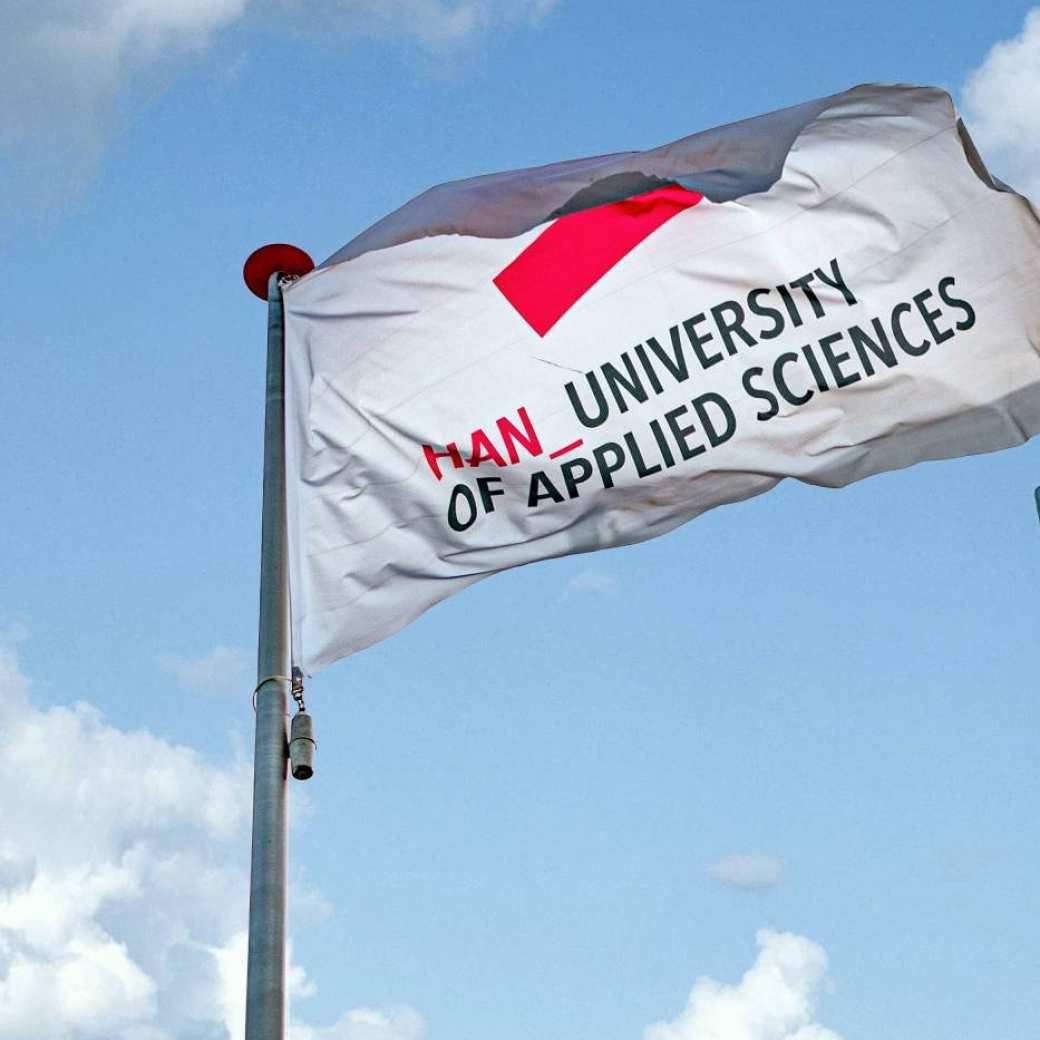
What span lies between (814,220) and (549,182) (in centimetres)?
168

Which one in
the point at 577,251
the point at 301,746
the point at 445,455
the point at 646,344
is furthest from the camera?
the point at 577,251

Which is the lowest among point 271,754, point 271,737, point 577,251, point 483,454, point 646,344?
point 271,754

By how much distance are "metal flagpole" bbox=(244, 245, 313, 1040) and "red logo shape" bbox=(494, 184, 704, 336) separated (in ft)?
4.86

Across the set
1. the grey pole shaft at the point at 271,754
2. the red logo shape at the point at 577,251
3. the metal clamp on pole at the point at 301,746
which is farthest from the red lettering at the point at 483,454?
the metal clamp on pole at the point at 301,746

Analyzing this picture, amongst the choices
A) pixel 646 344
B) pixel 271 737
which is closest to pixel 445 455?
pixel 646 344

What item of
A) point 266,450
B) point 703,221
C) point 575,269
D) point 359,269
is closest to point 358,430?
point 266,450

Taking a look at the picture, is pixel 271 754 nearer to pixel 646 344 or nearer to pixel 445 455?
pixel 445 455

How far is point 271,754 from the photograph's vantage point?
7746 millimetres

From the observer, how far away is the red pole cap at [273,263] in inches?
403

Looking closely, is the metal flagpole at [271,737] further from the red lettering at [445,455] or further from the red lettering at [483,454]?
the red lettering at [483,454]

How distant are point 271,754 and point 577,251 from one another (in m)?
4.01

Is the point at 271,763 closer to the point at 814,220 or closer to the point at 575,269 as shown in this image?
the point at 575,269

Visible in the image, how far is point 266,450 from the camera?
30.1ft

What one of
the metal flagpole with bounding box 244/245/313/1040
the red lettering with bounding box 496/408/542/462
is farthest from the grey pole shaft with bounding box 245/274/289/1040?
the red lettering with bounding box 496/408/542/462
